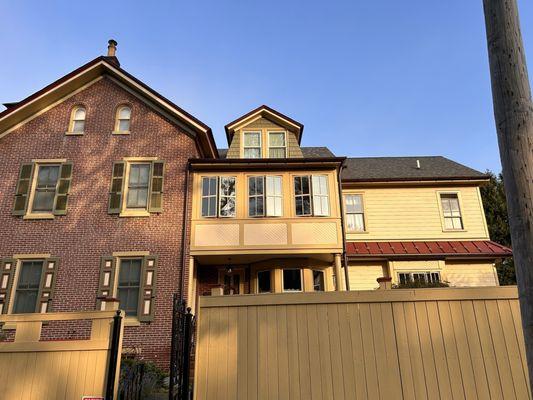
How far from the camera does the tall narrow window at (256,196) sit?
49.2 feet

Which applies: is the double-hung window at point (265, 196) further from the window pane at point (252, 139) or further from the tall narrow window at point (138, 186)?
the tall narrow window at point (138, 186)

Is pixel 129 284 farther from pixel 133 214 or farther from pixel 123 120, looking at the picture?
pixel 123 120

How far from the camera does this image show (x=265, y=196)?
49.9ft

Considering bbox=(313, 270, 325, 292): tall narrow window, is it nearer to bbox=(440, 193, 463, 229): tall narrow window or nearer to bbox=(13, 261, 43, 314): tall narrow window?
bbox=(440, 193, 463, 229): tall narrow window

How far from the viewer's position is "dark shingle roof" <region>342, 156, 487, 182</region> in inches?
725

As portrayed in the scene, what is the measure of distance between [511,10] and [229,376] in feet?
18.6

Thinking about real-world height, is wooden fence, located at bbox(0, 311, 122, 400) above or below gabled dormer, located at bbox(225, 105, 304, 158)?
below

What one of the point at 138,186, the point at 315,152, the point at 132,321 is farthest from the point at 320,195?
the point at 132,321

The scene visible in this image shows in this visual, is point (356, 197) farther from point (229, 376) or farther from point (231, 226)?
point (229, 376)

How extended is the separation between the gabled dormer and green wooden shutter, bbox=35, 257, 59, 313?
807cm

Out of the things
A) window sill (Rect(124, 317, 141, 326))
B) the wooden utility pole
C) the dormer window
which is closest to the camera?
the wooden utility pole

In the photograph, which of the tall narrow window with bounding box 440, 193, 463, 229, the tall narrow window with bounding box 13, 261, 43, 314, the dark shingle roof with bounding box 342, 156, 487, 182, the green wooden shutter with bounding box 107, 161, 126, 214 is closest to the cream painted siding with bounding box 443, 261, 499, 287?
the tall narrow window with bounding box 440, 193, 463, 229

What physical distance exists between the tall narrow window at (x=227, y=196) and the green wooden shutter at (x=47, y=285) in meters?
6.05

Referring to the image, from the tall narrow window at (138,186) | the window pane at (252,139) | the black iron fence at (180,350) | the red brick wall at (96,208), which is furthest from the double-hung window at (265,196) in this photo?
the black iron fence at (180,350)
